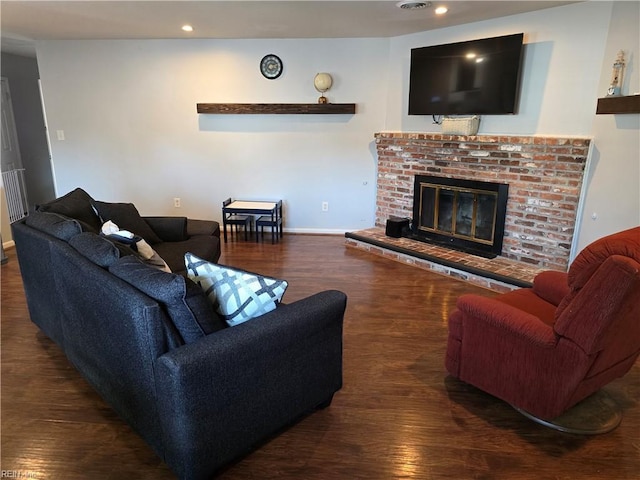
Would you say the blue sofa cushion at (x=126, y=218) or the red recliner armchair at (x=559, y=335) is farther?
the blue sofa cushion at (x=126, y=218)

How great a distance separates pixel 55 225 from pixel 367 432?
195 centimetres

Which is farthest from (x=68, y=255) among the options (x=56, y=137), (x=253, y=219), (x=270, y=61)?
(x=56, y=137)

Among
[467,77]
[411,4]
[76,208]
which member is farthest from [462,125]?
[76,208]

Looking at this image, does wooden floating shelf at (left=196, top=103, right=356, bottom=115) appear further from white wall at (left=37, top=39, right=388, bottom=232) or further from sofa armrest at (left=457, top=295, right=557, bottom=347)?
sofa armrest at (left=457, top=295, right=557, bottom=347)

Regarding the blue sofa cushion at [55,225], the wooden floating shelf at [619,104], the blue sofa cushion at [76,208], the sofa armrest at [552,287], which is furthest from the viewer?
the wooden floating shelf at [619,104]

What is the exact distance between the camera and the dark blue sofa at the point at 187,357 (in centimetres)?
154

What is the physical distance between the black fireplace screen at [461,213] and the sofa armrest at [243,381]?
274 cm

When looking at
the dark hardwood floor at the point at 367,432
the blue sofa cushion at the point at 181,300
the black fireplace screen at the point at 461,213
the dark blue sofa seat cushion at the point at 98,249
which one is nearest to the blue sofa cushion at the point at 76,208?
the dark blue sofa seat cushion at the point at 98,249

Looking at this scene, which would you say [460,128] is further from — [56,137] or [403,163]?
[56,137]

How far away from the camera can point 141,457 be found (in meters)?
1.84

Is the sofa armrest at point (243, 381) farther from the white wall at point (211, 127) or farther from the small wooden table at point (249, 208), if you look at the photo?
the white wall at point (211, 127)

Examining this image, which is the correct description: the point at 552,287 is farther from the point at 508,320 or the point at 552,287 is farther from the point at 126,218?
the point at 126,218

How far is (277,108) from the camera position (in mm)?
5043

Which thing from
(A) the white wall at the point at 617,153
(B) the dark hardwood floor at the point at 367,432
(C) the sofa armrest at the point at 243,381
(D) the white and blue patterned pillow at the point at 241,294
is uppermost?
(A) the white wall at the point at 617,153
